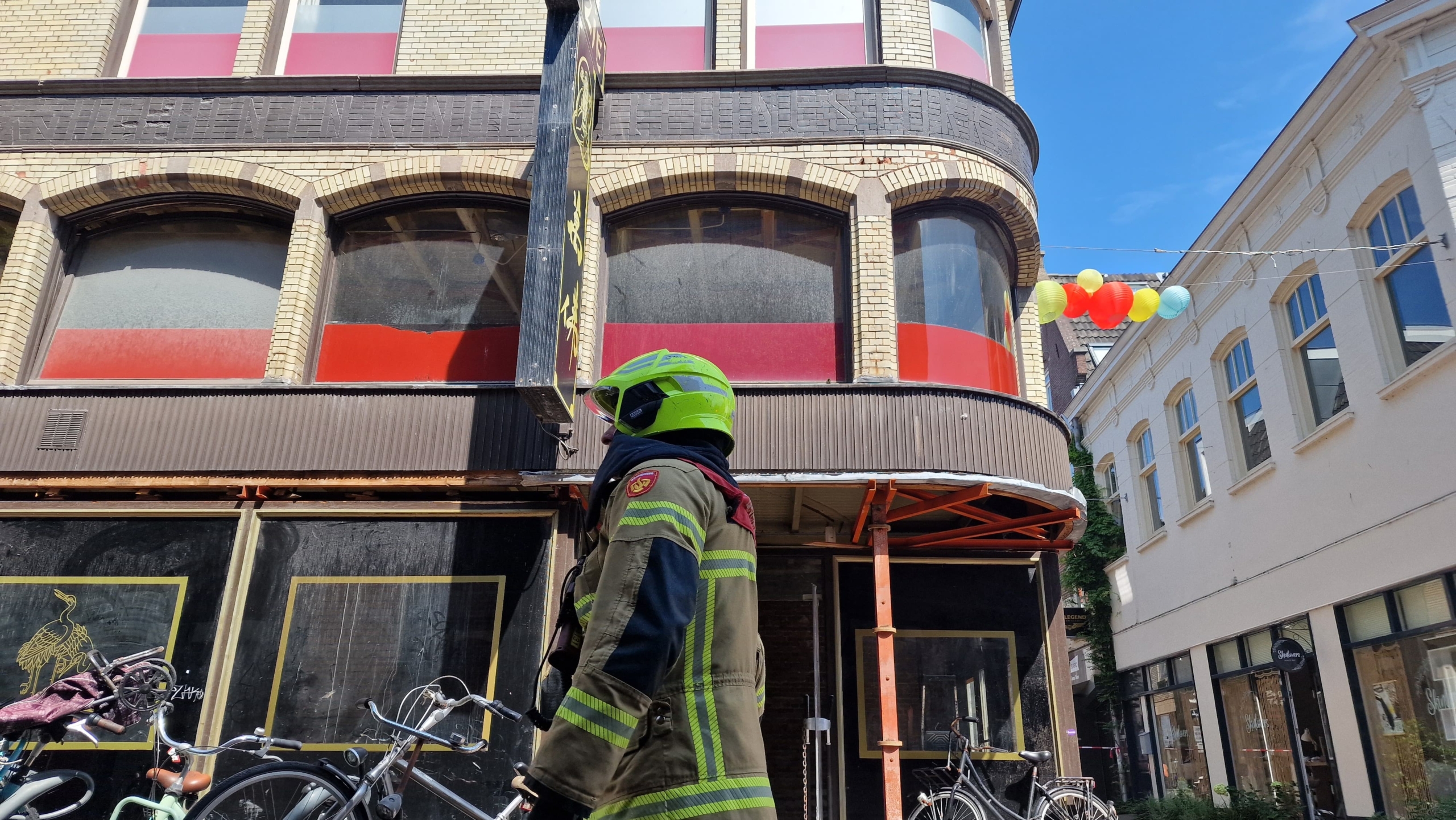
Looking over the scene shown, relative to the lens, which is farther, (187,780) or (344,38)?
(344,38)

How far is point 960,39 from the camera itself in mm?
10977

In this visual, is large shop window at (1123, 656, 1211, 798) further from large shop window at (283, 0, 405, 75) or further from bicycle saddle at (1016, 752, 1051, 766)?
large shop window at (283, 0, 405, 75)

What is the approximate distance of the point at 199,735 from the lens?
8023 millimetres

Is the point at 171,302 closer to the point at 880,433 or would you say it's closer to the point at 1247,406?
the point at 880,433

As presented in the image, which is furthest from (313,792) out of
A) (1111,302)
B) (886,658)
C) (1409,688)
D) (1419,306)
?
(1419,306)

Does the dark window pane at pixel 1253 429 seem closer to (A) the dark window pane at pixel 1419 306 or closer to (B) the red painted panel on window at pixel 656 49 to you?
(A) the dark window pane at pixel 1419 306

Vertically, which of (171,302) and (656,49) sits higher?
(656,49)

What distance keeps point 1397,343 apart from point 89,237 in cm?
1469

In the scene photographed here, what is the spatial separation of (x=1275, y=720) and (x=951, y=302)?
874cm

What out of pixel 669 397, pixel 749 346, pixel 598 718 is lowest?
pixel 598 718

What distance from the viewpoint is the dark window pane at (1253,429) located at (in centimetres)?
1480

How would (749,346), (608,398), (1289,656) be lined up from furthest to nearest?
(1289,656), (749,346), (608,398)

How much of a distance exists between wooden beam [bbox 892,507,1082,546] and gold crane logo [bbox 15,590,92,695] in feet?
24.2

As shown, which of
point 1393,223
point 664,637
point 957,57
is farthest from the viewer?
point 1393,223
